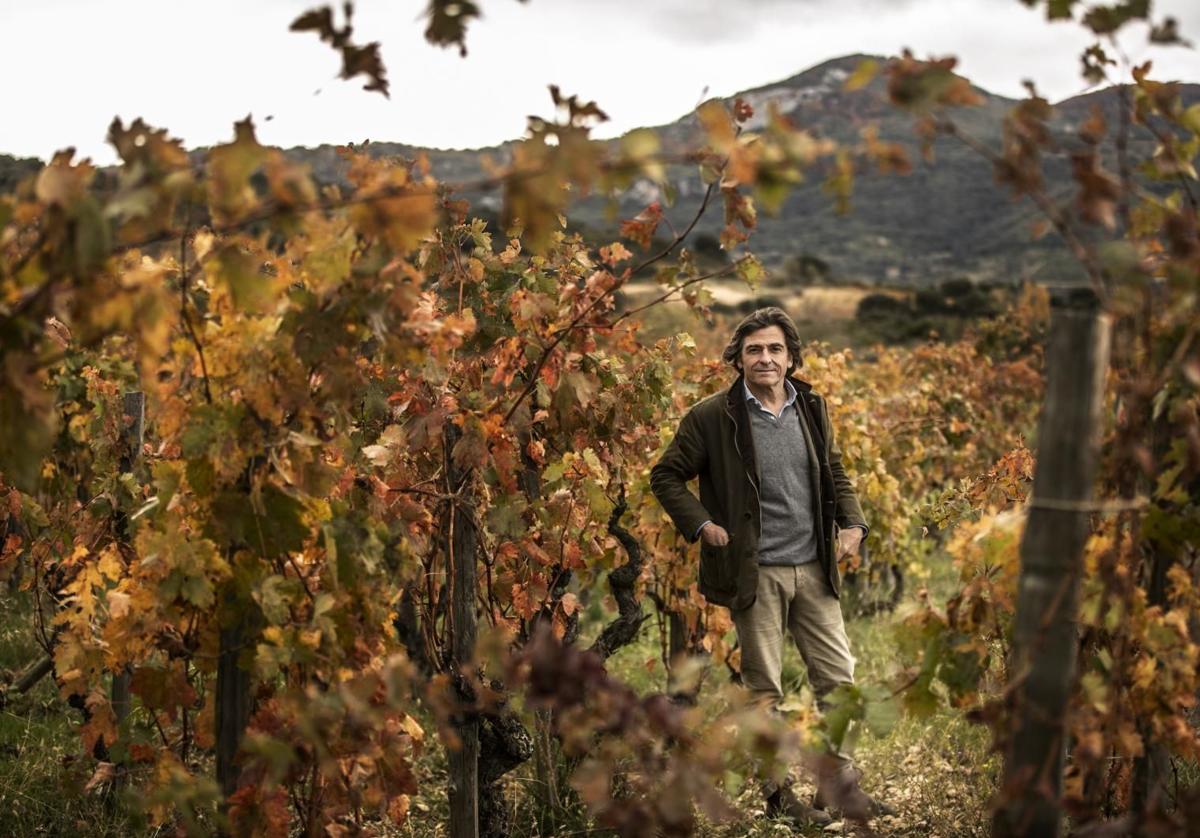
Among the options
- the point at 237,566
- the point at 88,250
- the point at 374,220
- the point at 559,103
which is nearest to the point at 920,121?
the point at 559,103

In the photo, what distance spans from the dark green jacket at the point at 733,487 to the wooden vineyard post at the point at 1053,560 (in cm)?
193

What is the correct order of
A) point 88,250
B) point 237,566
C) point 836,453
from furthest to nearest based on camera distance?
1. point 836,453
2. point 237,566
3. point 88,250

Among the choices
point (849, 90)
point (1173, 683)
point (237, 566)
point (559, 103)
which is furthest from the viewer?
point (237, 566)

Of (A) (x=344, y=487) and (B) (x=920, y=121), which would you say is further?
(A) (x=344, y=487)

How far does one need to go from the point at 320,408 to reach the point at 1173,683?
1.83 metres

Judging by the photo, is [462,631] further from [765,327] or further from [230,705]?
[765,327]

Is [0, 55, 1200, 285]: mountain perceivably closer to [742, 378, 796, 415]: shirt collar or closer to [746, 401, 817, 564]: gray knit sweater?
[742, 378, 796, 415]: shirt collar

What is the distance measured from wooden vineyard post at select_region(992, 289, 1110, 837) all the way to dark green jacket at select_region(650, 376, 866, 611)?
6.32 ft

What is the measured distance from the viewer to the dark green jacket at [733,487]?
12.7 ft

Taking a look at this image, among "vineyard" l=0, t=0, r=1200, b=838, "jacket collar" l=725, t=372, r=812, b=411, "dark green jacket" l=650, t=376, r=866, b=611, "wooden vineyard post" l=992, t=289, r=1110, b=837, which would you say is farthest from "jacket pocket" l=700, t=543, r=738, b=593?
"wooden vineyard post" l=992, t=289, r=1110, b=837

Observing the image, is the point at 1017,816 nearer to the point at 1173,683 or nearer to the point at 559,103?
the point at 1173,683

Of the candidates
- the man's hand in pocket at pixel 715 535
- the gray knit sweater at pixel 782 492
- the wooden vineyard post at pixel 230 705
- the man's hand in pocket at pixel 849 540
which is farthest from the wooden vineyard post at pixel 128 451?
the man's hand in pocket at pixel 849 540

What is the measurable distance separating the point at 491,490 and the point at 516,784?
136 cm

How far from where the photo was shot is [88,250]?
62.3 inches
